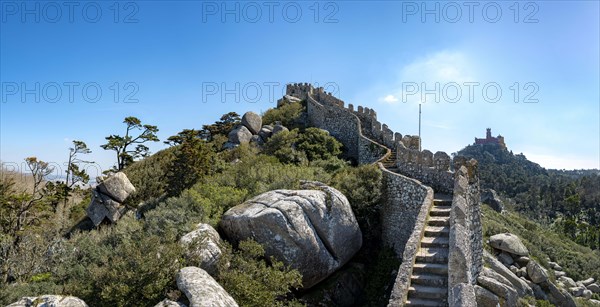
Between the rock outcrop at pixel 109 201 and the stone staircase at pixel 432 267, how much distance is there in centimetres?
1420

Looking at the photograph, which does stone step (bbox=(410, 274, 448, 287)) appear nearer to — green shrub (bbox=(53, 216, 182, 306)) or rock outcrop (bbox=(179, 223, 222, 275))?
rock outcrop (bbox=(179, 223, 222, 275))

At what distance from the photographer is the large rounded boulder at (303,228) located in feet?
40.1

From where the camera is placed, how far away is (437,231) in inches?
464

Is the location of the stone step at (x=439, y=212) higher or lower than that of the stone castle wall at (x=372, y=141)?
lower

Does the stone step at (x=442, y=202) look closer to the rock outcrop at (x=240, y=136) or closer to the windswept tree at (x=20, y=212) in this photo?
the windswept tree at (x=20, y=212)

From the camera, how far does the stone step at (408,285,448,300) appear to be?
9.63 metres

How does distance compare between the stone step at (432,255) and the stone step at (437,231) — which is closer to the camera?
the stone step at (432,255)

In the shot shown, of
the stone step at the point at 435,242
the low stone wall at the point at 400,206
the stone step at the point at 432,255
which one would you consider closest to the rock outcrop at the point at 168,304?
the stone step at the point at 432,255

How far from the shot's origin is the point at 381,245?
1597 centimetres

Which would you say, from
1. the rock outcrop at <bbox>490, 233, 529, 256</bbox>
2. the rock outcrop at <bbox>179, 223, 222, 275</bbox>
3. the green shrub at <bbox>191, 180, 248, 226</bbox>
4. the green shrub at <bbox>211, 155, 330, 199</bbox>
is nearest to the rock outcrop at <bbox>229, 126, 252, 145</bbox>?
the green shrub at <bbox>211, 155, 330, 199</bbox>

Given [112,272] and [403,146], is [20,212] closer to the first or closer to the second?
[112,272]

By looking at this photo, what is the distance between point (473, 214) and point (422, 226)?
3538 mm

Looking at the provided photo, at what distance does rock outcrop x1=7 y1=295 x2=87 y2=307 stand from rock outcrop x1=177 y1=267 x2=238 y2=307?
2475 mm

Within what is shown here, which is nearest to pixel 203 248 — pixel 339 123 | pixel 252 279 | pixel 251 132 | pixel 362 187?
pixel 252 279
